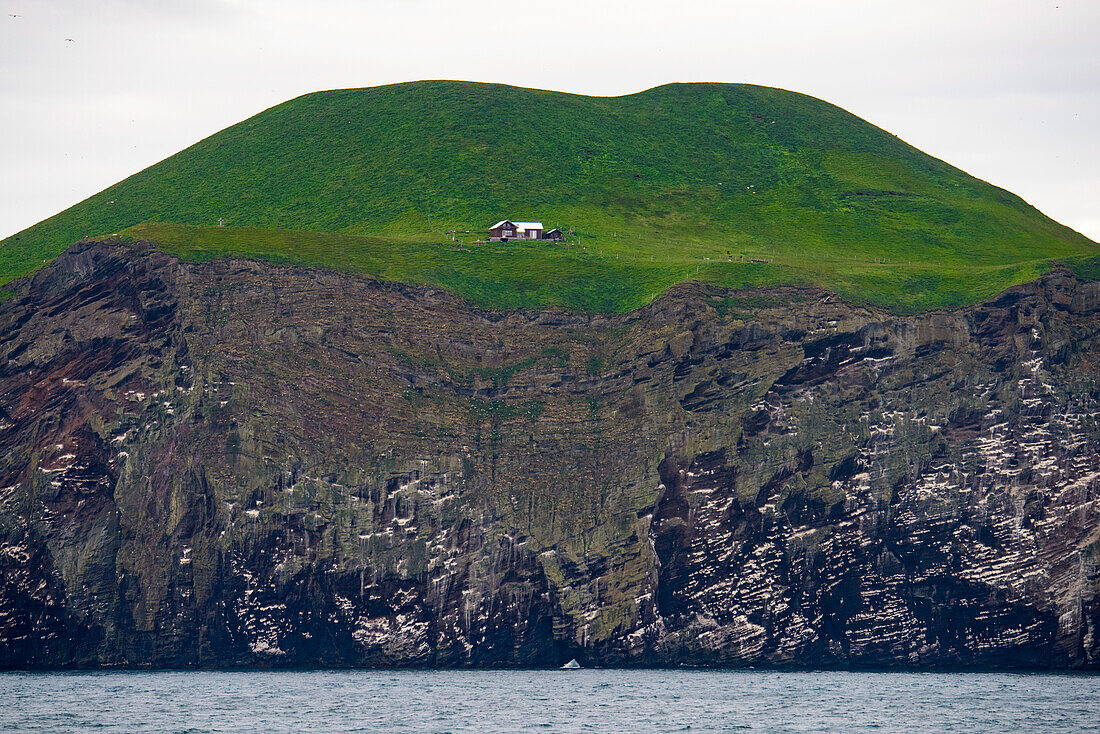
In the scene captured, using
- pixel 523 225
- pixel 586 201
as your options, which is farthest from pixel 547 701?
pixel 586 201

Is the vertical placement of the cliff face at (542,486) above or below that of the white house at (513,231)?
below

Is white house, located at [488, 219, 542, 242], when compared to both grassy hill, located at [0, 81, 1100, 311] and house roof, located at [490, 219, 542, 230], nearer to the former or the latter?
house roof, located at [490, 219, 542, 230]

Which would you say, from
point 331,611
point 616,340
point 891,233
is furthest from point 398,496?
point 891,233

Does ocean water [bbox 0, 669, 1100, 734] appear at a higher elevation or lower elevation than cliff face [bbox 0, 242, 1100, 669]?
lower

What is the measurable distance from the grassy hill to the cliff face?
7.68 m

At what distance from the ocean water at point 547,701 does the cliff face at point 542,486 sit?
4.24 meters

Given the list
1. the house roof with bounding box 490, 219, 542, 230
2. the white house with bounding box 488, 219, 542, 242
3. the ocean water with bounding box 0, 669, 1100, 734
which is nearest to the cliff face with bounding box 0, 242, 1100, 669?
the ocean water with bounding box 0, 669, 1100, 734

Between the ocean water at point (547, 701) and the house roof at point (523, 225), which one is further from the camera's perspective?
the house roof at point (523, 225)

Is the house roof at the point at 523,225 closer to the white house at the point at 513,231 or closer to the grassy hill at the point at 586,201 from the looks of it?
the white house at the point at 513,231

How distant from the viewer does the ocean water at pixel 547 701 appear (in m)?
59.7

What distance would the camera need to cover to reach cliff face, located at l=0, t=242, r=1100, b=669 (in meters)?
88.3

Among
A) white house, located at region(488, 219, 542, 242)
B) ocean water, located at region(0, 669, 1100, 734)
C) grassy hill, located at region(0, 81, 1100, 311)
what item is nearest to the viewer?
ocean water, located at region(0, 669, 1100, 734)

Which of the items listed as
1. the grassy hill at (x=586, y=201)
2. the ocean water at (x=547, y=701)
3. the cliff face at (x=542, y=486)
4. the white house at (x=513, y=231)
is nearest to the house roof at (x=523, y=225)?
the white house at (x=513, y=231)

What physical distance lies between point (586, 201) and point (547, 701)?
76566 mm
